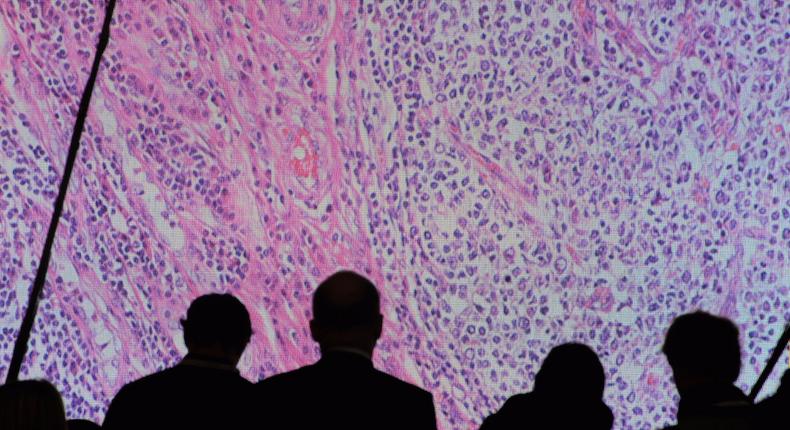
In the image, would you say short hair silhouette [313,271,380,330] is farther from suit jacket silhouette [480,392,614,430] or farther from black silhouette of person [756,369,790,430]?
black silhouette of person [756,369,790,430]

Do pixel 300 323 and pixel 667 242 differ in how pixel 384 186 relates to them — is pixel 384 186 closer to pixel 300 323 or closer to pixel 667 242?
pixel 300 323

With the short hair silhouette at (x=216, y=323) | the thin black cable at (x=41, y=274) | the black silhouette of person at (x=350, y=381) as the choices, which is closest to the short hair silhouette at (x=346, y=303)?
the black silhouette of person at (x=350, y=381)

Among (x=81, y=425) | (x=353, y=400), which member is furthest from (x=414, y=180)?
(x=353, y=400)

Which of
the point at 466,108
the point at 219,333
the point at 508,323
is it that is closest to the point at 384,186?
the point at 466,108

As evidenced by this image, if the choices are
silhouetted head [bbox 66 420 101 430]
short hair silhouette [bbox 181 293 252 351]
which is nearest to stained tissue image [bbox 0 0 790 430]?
silhouetted head [bbox 66 420 101 430]

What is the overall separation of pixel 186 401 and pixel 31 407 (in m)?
0.37

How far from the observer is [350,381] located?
1.61 meters

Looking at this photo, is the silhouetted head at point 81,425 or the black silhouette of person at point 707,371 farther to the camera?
the silhouetted head at point 81,425

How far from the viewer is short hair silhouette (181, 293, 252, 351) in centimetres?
176

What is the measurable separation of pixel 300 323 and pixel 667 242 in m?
1.14

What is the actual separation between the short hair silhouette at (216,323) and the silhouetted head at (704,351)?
0.68 metres

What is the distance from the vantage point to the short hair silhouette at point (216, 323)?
1.76 m

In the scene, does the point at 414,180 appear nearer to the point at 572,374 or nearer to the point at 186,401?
the point at 572,374

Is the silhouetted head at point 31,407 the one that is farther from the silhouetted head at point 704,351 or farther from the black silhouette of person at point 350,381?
the silhouetted head at point 704,351
